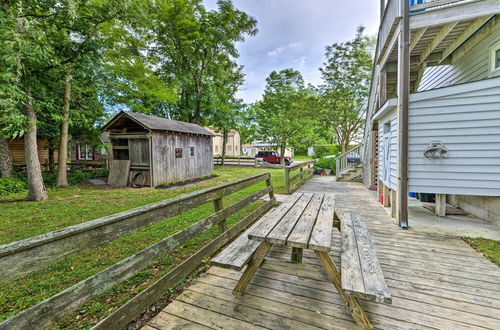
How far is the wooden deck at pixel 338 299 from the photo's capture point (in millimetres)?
1790

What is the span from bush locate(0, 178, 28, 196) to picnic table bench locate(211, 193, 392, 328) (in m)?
10.4

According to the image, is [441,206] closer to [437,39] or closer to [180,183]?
[437,39]

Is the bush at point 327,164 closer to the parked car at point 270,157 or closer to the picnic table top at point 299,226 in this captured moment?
the parked car at point 270,157

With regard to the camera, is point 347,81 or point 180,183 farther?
point 347,81

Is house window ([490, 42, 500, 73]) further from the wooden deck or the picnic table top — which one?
the picnic table top

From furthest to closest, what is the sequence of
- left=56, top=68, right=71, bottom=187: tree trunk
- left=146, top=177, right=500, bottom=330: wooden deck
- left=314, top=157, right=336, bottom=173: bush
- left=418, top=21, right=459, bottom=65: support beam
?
left=314, top=157, right=336, bottom=173: bush → left=56, top=68, right=71, bottom=187: tree trunk → left=418, top=21, right=459, bottom=65: support beam → left=146, top=177, right=500, bottom=330: wooden deck

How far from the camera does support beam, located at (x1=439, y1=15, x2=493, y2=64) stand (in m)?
4.21

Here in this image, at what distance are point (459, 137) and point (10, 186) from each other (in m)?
13.8

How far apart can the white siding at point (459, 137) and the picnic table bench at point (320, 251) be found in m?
2.68

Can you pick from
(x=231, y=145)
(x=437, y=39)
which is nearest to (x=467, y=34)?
(x=437, y=39)

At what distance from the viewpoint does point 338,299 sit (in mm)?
2057

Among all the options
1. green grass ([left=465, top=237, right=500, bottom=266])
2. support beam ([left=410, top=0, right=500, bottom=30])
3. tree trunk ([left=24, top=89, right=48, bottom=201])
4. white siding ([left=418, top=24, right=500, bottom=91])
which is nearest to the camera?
green grass ([left=465, top=237, right=500, bottom=266])

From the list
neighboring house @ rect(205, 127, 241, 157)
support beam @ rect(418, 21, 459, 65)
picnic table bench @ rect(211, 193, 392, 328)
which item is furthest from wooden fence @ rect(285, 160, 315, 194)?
neighboring house @ rect(205, 127, 241, 157)

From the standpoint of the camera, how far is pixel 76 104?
9.69 m
